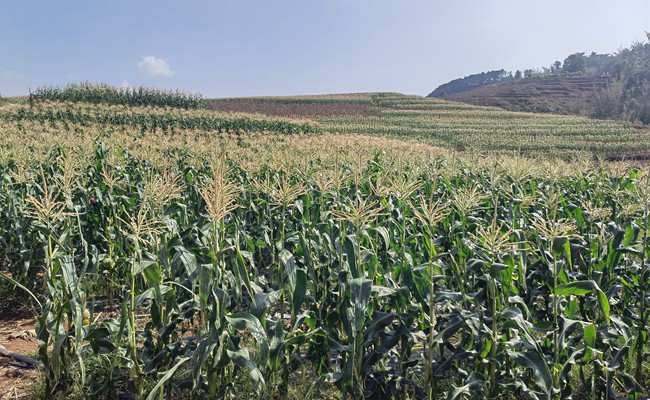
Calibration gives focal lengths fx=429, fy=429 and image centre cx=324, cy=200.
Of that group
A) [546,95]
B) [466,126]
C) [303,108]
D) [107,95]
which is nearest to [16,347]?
[107,95]

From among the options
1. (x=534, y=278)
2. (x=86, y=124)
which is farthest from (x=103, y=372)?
(x=86, y=124)

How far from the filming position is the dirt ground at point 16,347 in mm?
3338

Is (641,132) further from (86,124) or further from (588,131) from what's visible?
(86,124)

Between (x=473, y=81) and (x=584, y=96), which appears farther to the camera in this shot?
(x=473, y=81)

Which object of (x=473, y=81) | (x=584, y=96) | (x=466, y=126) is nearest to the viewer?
(x=466, y=126)

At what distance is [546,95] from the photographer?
82.8m

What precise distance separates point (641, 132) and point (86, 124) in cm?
4788

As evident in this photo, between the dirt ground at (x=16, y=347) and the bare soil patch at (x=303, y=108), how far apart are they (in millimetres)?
47161

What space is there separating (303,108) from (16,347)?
5694cm

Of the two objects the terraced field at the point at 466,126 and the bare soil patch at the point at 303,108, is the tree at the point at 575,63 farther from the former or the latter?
the bare soil patch at the point at 303,108

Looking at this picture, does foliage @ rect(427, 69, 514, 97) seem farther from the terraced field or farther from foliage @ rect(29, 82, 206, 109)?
foliage @ rect(29, 82, 206, 109)

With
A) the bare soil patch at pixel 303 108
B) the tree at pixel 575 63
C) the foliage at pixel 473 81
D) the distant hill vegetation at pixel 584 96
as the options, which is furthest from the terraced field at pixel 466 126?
the foliage at pixel 473 81

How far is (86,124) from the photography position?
25.7 m

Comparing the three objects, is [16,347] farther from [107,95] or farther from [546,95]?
[546,95]
